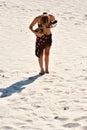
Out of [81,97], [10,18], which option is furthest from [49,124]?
[10,18]

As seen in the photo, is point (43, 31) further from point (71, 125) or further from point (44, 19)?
point (71, 125)

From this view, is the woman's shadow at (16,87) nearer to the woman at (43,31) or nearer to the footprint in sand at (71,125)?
the woman at (43,31)

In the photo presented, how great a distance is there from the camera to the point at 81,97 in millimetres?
8125

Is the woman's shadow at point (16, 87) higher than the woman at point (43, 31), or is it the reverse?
the woman at point (43, 31)

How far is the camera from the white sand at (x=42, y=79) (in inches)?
276

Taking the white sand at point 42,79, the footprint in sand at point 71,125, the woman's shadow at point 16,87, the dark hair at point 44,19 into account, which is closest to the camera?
the footprint in sand at point 71,125

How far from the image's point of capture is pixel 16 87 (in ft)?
28.9

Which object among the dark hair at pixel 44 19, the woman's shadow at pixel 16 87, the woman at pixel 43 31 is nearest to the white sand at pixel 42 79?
the woman's shadow at pixel 16 87

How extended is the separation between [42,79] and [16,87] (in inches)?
33.9

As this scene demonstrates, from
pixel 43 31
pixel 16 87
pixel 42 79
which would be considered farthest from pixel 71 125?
pixel 43 31

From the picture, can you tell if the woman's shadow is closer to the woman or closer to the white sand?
the white sand

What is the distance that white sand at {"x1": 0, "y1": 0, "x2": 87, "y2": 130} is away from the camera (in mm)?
7007

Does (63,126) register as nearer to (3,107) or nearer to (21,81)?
(3,107)

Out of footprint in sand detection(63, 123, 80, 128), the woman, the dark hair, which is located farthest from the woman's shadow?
footprint in sand detection(63, 123, 80, 128)
